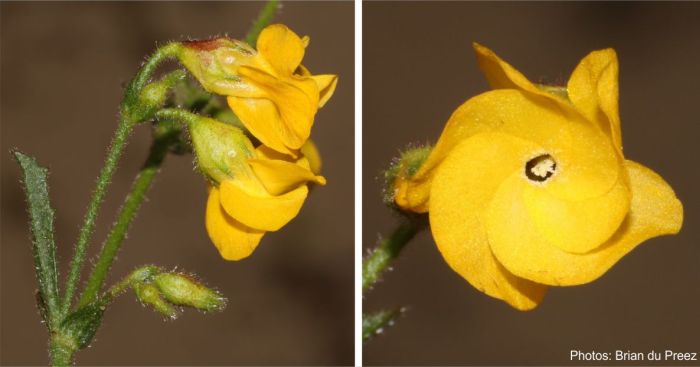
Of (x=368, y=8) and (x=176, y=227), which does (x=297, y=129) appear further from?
(x=176, y=227)

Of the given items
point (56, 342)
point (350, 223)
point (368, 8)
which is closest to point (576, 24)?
point (368, 8)

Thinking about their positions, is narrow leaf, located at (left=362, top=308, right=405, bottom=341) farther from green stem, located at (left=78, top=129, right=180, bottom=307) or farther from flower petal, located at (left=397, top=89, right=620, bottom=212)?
green stem, located at (left=78, top=129, right=180, bottom=307)

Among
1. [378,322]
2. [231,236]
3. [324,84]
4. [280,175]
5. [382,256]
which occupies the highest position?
[324,84]

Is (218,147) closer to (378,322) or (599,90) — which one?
(378,322)

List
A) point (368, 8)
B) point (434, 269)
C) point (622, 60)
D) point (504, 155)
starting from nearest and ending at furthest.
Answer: point (504, 155), point (368, 8), point (622, 60), point (434, 269)

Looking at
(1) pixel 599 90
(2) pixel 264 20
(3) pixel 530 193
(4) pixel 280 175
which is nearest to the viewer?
(1) pixel 599 90

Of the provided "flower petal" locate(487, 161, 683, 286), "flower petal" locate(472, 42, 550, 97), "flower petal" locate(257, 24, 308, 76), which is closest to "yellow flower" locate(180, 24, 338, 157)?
"flower petal" locate(257, 24, 308, 76)

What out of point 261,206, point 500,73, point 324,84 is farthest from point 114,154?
point 500,73
